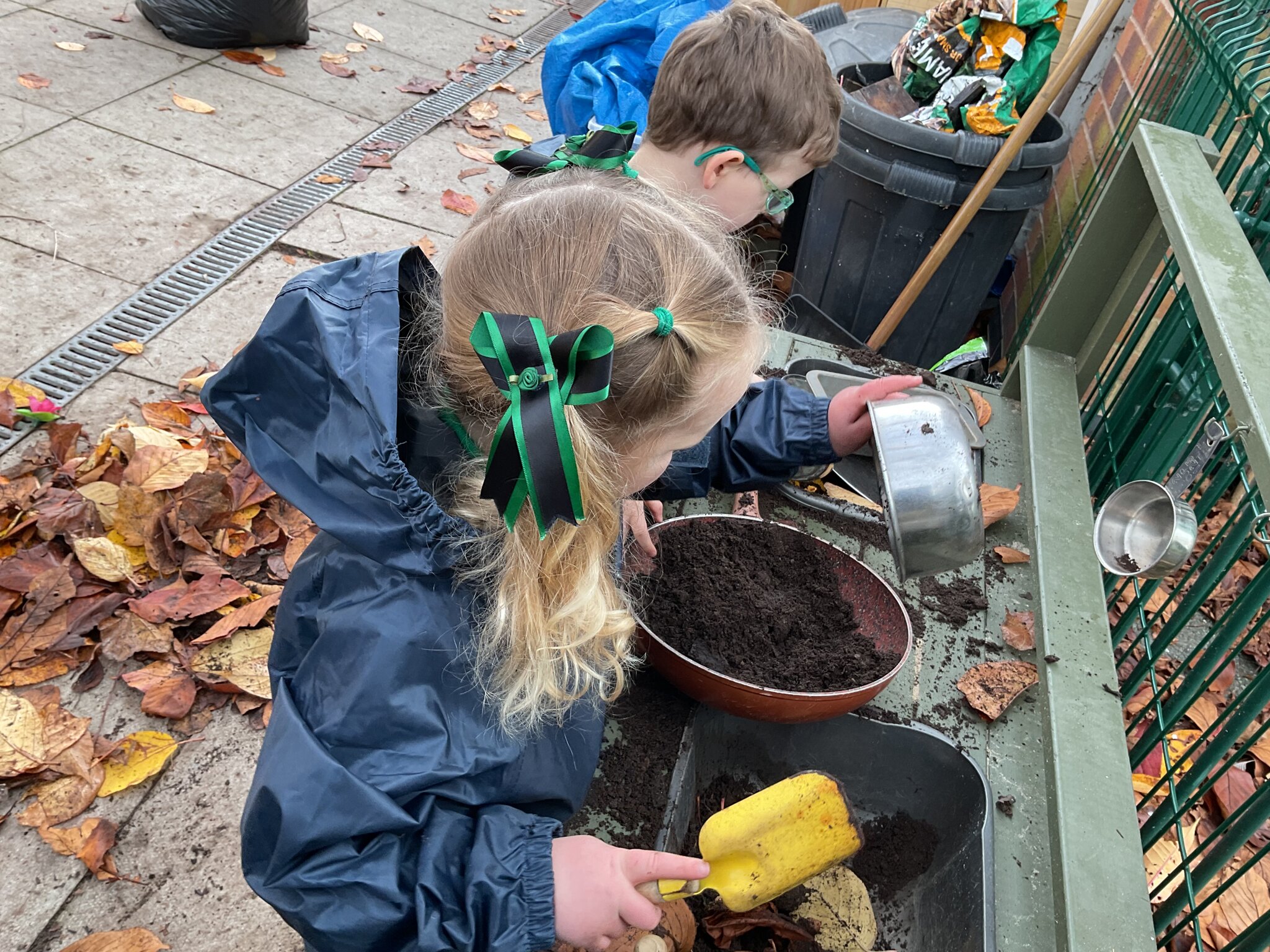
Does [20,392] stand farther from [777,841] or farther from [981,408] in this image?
[981,408]

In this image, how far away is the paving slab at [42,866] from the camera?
1610 millimetres

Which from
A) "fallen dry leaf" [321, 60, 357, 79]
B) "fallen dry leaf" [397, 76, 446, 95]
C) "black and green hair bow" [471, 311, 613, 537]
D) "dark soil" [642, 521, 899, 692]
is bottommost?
"fallen dry leaf" [397, 76, 446, 95]

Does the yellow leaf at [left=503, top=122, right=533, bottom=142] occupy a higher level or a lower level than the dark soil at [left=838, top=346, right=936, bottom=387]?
lower

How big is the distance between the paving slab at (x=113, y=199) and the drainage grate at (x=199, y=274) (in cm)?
7

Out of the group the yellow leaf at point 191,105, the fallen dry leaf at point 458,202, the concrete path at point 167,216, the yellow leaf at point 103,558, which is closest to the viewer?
the concrete path at point 167,216

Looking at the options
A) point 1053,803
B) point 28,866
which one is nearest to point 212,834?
point 28,866

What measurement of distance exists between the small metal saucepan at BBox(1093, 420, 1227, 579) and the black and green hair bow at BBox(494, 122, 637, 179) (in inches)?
35.8

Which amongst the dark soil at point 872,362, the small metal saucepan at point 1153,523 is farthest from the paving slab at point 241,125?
the small metal saucepan at point 1153,523

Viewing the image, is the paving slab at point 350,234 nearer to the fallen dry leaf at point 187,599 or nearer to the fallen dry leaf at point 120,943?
the fallen dry leaf at point 187,599

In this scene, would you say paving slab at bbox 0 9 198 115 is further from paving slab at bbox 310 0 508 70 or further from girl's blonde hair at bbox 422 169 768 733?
girl's blonde hair at bbox 422 169 768 733

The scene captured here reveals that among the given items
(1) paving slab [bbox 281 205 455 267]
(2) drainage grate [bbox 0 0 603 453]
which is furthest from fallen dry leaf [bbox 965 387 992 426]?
(2) drainage grate [bbox 0 0 603 453]

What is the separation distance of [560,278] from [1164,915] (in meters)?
1.30

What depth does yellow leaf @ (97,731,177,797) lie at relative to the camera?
6.00ft

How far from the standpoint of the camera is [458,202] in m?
3.96
